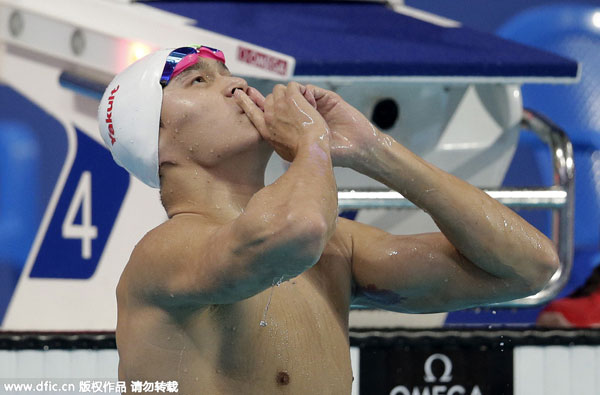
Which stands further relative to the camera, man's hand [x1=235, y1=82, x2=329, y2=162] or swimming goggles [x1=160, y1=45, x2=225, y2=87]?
swimming goggles [x1=160, y1=45, x2=225, y2=87]

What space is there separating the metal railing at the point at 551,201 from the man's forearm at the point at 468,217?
4.69 ft

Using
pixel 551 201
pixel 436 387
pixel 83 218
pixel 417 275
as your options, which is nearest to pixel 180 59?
pixel 417 275

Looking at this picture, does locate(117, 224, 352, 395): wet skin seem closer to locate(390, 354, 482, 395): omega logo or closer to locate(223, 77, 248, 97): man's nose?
locate(223, 77, 248, 97): man's nose

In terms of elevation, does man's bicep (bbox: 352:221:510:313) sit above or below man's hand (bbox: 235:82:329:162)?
below

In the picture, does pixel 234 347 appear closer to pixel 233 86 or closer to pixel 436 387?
pixel 233 86

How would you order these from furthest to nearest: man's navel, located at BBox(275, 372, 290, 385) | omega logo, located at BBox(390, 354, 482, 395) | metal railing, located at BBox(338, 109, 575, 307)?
metal railing, located at BBox(338, 109, 575, 307), omega logo, located at BBox(390, 354, 482, 395), man's navel, located at BBox(275, 372, 290, 385)

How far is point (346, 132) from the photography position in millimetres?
1943

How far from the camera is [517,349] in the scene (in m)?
3.22

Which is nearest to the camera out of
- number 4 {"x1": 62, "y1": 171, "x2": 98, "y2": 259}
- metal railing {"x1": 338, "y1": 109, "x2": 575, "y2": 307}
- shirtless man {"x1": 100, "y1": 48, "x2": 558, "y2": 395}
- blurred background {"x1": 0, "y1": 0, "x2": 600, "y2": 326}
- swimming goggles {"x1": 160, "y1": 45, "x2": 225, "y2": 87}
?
shirtless man {"x1": 100, "y1": 48, "x2": 558, "y2": 395}

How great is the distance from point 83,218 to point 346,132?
299cm

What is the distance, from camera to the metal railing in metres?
3.61

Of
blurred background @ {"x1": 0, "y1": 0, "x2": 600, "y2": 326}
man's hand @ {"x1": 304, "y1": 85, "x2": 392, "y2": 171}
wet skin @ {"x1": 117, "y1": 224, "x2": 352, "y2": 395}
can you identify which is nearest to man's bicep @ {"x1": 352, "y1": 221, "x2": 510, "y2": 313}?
wet skin @ {"x1": 117, "y1": 224, "x2": 352, "y2": 395}

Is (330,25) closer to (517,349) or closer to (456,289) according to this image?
(517,349)

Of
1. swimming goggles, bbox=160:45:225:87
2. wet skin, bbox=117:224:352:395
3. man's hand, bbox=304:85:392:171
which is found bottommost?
wet skin, bbox=117:224:352:395
